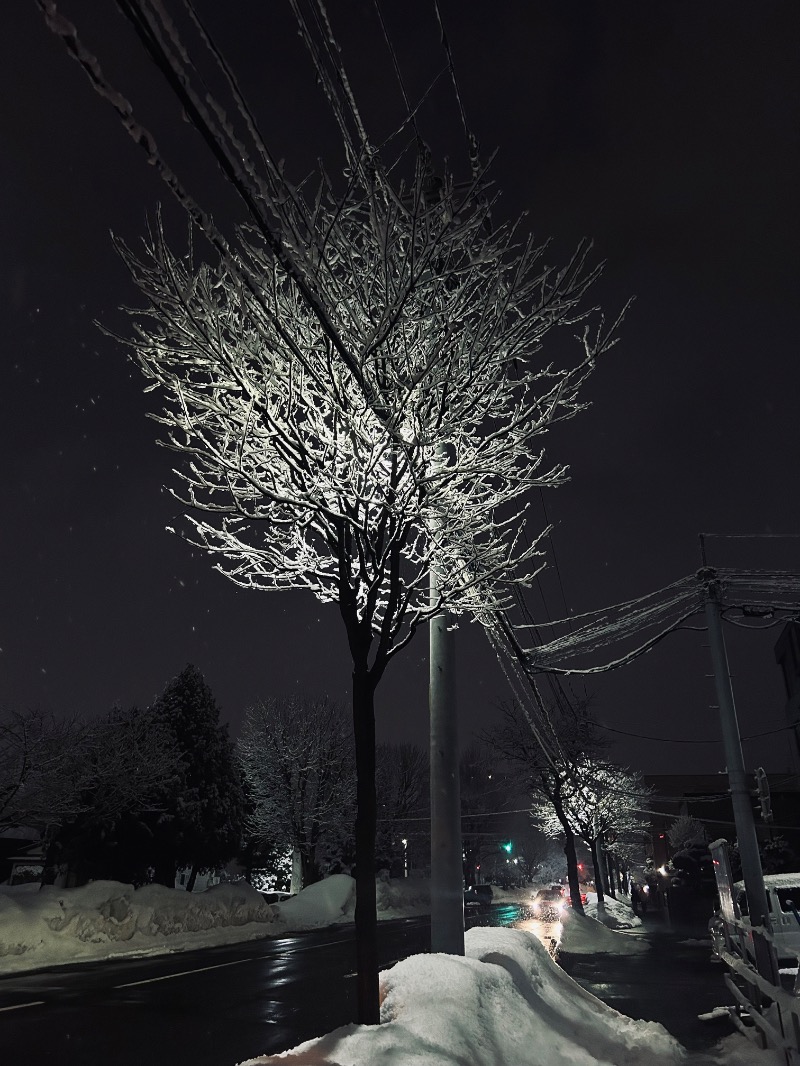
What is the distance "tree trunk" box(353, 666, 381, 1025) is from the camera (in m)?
5.09

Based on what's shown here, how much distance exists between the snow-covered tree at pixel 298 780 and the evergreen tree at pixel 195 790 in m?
8.84

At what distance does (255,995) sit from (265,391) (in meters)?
10.4

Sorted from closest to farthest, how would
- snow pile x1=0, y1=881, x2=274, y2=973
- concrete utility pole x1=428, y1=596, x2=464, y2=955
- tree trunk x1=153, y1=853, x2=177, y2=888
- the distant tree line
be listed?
concrete utility pole x1=428, y1=596, x2=464, y2=955, snow pile x1=0, y1=881, x2=274, y2=973, the distant tree line, tree trunk x1=153, y1=853, x2=177, y2=888

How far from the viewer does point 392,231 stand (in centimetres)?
564

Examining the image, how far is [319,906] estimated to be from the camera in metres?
32.5

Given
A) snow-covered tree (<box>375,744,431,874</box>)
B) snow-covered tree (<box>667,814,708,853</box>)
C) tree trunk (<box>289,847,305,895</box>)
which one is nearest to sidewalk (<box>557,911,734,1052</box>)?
tree trunk (<box>289,847,305,895</box>)

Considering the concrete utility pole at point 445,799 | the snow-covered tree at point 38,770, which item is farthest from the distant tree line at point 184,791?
the concrete utility pole at point 445,799

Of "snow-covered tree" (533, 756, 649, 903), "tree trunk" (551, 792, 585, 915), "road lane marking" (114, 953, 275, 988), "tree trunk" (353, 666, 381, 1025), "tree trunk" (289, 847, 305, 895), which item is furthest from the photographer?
"tree trunk" (289, 847, 305, 895)

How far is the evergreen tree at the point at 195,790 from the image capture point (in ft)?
96.3

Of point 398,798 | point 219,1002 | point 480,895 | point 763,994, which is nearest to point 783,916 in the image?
point 763,994

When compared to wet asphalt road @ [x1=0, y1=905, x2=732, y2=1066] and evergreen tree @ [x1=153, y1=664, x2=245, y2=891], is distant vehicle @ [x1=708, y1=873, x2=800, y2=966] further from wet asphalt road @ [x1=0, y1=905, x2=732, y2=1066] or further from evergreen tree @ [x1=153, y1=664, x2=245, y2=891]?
evergreen tree @ [x1=153, y1=664, x2=245, y2=891]

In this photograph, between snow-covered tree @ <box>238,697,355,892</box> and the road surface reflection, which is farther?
snow-covered tree @ <box>238,697,355,892</box>

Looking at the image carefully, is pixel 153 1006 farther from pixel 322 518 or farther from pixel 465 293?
pixel 465 293

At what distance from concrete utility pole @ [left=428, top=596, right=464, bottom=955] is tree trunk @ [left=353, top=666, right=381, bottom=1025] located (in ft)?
5.14
